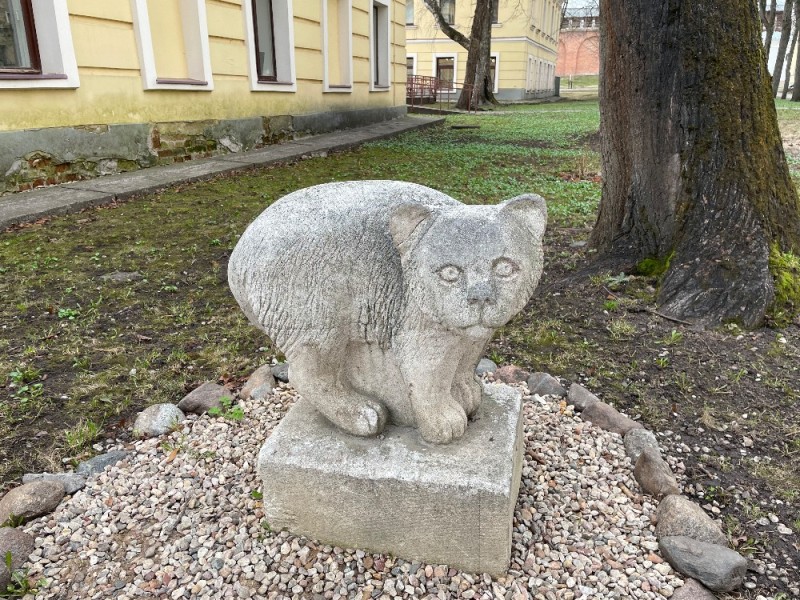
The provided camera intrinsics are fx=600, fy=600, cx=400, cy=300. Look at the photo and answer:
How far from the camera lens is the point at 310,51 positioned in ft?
39.2

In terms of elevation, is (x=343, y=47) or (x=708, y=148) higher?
(x=343, y=47)

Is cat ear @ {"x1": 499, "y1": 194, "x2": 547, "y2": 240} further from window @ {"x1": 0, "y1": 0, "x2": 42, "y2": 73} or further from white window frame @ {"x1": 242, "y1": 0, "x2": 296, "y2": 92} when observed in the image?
Result: white window frame @ {"x1": 242, "y1": 0, "x2": 296, "y2": 92}

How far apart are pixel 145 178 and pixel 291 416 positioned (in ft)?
22.3

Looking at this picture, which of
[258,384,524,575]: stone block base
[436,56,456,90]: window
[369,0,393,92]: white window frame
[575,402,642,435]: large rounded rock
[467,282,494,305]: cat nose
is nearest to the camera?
[467,282,494,305]: cat nose

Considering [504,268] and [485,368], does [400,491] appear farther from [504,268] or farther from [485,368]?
[485,368]

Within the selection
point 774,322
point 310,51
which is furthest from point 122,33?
point 774,322

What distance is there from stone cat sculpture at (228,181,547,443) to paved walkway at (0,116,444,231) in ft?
17.7

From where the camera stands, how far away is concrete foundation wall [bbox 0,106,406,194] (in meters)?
7.06

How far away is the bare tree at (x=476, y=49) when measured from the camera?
21.3m

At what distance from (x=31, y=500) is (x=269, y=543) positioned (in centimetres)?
100

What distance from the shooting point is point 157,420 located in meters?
2.94

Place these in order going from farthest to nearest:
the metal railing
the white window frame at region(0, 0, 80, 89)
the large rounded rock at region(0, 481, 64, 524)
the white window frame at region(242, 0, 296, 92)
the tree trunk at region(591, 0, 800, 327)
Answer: the metal railing, the white window frame at region(242, 0, 296, 92), the white window frame at region(0, 0, 80, 89), the tree trunk at region(591, 0, 800, 327), the large rounded rock at region(0, 481, 64, 524)

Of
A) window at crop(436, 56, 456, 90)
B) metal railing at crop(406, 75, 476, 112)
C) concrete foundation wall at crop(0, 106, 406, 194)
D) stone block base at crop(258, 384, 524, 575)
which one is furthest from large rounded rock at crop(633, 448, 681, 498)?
window at crop(436, 56, 456, 90)

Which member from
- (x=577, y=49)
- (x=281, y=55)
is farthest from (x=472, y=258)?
(x=577, y=49)
